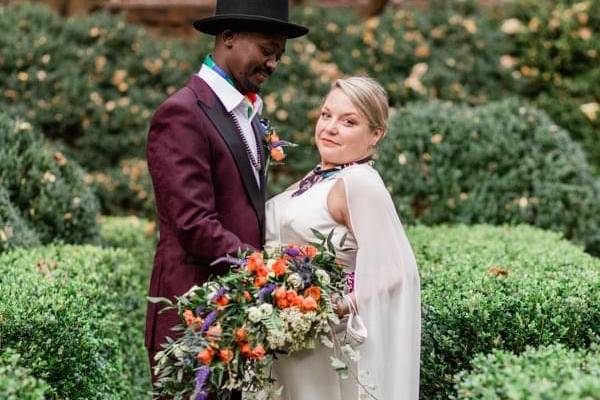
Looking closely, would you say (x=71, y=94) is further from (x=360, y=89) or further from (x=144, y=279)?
(x=360, y=89)

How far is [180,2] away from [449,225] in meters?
5.51

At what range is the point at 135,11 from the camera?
36.3 feet

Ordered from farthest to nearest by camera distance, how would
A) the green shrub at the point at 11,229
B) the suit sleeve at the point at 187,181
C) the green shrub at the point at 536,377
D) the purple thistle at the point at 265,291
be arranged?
the green shrub at the point at 11,229 < the suit sleeve at the point at 187,181 < the purple thistle at the point at 265,291 < the green shrub at the point at 536,377

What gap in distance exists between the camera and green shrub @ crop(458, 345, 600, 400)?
116 inches

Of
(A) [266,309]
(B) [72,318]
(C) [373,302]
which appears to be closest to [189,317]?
(A) [266,309]

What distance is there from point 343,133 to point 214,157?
596 mm

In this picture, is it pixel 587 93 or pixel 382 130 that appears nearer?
pixel 382 130

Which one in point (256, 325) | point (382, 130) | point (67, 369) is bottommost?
point (67, 369)

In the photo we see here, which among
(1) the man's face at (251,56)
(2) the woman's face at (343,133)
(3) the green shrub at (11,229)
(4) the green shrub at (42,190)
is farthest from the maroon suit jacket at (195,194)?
(4) the green shrub at (42,190)

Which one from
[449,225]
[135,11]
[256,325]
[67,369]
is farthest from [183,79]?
[256,325]

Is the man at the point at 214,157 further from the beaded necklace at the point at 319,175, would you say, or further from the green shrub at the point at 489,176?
the green shrub at the point at 489,176

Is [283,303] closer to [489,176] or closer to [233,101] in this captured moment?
[233,101]

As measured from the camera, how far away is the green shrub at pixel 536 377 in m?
2.95

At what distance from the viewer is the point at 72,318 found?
4.12 meters
